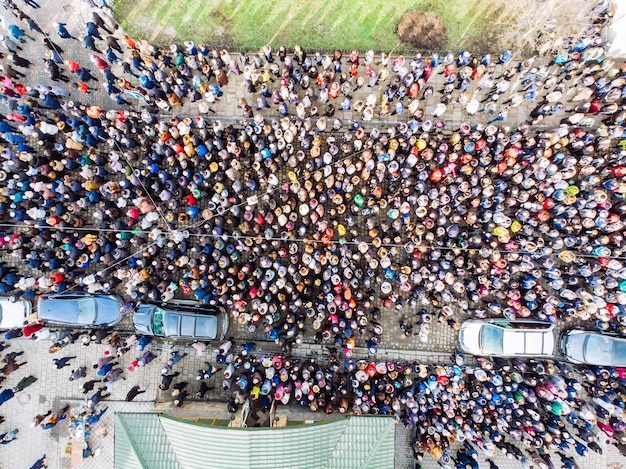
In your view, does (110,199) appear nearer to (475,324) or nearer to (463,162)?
(463,162)

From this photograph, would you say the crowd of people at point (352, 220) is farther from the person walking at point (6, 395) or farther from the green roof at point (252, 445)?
the green roof at point (252, 445)

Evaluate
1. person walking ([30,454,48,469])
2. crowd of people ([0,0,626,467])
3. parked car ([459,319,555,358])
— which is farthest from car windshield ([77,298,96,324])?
parked car ([459,319,555,358])

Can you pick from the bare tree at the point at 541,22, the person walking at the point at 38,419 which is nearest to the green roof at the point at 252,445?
the person walking at the point at 38,419

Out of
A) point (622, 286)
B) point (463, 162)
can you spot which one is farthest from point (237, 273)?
point (622, 286)

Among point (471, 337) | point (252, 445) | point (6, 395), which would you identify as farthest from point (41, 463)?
point (471, 337)

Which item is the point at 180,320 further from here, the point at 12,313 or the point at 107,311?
the point at 12,313

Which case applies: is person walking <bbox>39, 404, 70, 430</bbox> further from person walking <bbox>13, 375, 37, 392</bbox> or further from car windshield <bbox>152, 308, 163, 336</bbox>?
car windshield <bbox>152, 308, 163, 336</bbox>
